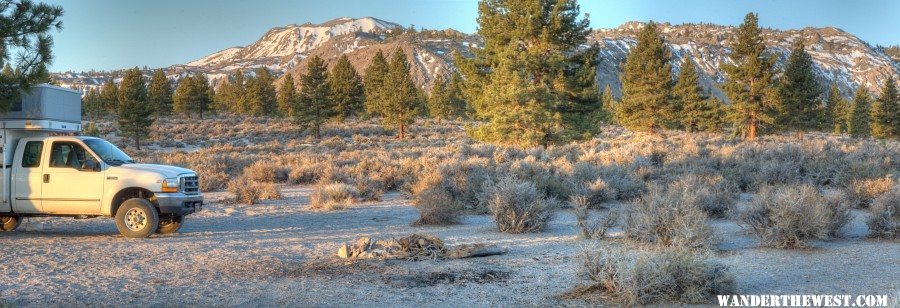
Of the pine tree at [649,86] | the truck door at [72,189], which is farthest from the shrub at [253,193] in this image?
the pine tree at [649,86]

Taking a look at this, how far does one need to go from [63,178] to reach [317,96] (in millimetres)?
47670

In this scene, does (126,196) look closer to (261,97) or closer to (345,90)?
(345,90)

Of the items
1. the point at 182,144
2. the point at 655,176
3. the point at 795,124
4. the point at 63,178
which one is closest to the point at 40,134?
the point at 63,178

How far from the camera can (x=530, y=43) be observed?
86.9ft

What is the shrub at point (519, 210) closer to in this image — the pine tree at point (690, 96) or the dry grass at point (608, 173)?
the dry grass at point (608, 173)

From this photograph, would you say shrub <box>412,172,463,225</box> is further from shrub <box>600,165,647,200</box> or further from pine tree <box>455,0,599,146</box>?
pine tree <box>455,0,599,146</box>

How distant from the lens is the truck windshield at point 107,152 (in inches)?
393

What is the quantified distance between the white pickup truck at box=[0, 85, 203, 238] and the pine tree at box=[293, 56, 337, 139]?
147 feet

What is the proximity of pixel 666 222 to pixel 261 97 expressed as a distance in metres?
70.2

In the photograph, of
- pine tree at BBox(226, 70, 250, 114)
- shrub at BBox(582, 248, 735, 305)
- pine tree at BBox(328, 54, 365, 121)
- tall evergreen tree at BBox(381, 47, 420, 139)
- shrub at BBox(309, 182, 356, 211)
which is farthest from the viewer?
pine tree at BBox(226, 70, 250, 114)

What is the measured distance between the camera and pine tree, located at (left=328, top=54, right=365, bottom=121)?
205 ft

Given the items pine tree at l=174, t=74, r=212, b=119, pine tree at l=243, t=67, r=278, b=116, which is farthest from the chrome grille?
pine tree at l=174, t=74, r=212, b=119

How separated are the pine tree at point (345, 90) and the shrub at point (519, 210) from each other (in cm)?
5135

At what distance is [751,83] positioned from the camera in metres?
41.5
